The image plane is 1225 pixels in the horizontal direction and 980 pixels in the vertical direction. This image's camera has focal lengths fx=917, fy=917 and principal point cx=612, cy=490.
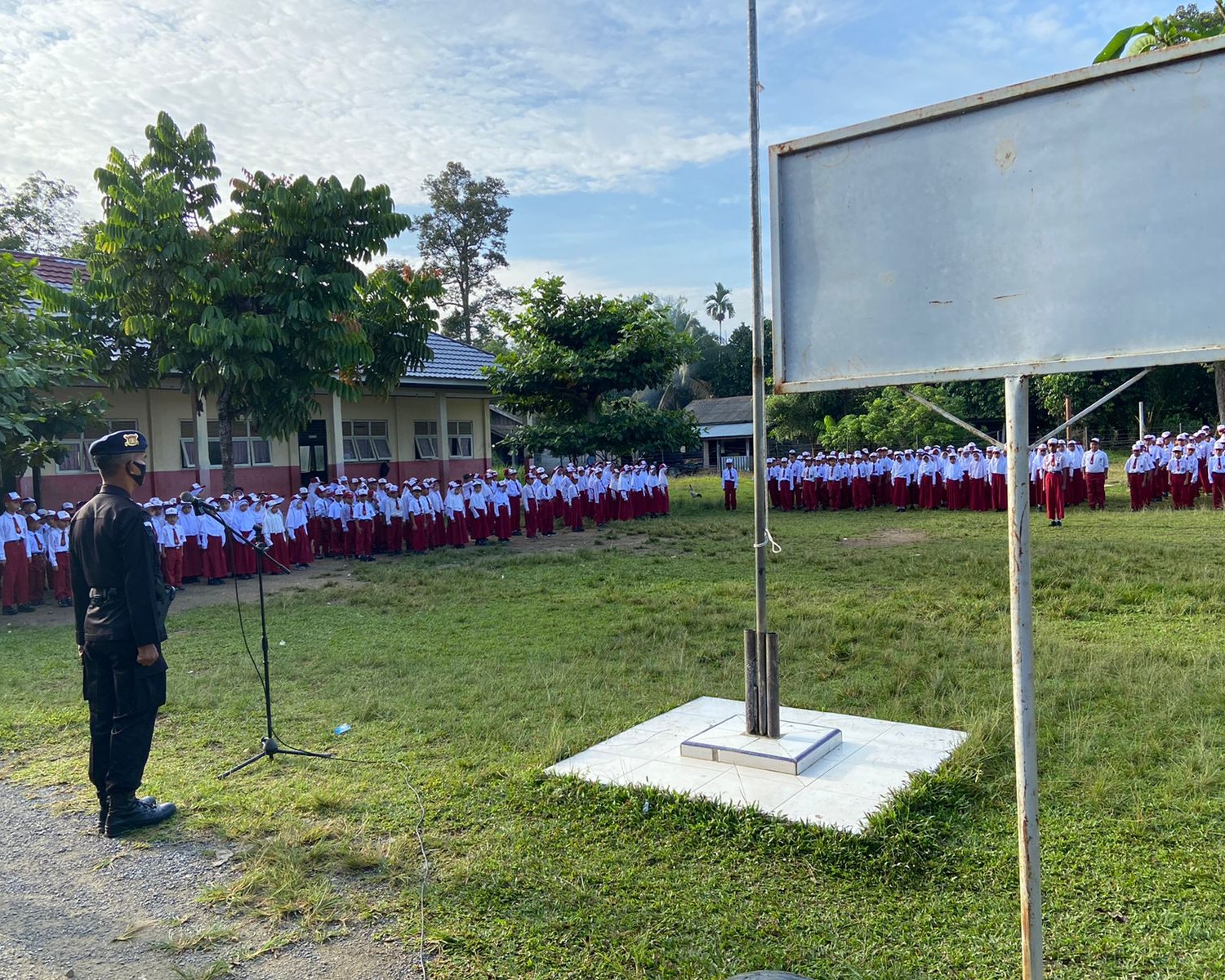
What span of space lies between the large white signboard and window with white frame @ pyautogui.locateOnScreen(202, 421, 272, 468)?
56.9 ft

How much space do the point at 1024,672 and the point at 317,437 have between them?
20811 mm

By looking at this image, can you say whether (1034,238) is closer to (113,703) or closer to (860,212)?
(860,212)

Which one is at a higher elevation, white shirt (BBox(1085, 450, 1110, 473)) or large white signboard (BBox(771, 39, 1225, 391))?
large white signboard (BBox(771, 39, 1225, 391))

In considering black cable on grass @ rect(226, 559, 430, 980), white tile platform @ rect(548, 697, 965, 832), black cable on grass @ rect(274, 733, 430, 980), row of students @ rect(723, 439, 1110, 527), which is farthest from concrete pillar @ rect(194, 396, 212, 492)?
white tile platform @ rect(548, 697, 965, 832)

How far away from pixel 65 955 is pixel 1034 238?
13.8ft

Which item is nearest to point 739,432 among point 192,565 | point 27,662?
point 192,565

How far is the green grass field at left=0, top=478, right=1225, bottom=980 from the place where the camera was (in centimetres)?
341

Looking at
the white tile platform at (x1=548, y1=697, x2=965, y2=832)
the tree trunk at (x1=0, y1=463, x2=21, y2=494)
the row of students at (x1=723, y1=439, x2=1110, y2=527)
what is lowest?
the white tile platform at (x1=548, y1=697, x2=965, y2=832)

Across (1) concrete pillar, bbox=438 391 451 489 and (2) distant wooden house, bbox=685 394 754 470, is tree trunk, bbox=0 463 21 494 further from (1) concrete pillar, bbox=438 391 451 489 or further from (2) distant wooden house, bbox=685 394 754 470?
(2) distant wooden house, bbox=685 394 754 470

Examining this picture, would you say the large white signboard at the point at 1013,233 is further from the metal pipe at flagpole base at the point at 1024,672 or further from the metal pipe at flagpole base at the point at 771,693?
the metal pipe at flagpole base at the point at 771,693

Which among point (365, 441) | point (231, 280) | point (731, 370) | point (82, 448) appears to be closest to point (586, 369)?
point (365, 441)

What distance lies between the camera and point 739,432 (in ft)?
142

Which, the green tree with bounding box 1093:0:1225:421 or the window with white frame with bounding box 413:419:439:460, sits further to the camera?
the window with white frame with bounding box 413:419:439:460

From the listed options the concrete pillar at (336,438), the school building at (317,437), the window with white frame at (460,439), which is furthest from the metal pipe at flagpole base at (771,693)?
the window with white frame at (460,439)
